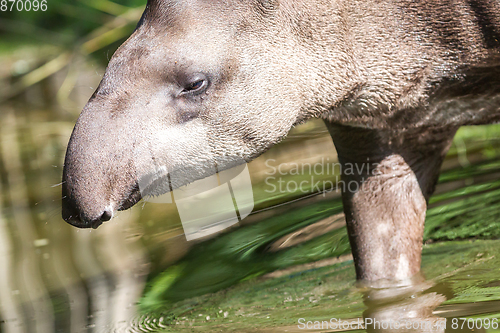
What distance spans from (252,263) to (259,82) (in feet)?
5.58

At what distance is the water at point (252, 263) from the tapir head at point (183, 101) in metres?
0.45

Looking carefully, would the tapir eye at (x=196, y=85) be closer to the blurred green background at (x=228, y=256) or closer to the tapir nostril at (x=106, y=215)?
the tapir nostril at (x=106, y=215)

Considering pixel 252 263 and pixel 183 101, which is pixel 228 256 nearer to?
pixel 252 263

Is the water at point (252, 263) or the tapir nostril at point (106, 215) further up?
the tapir nostril at point (106, 215)

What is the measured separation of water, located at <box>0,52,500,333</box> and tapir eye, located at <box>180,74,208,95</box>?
2.09 feet

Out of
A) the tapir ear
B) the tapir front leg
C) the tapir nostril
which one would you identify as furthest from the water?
the tapir ear

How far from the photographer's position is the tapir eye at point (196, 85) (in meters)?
2.82

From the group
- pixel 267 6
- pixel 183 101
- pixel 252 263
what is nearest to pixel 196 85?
pixel 183 101

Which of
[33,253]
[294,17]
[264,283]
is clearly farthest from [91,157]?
[33,253]

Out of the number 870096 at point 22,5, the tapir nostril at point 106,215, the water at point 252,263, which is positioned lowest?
the water at point 252,263

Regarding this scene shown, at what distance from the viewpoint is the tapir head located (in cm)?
273

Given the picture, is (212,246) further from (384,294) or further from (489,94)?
(489,94)

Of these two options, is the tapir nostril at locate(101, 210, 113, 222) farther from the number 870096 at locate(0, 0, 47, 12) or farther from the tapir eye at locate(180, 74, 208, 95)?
the number 870096 at locate(0, 0, 47, 12)

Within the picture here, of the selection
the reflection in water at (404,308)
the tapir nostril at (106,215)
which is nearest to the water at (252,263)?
the reflection in water at (404,308)
